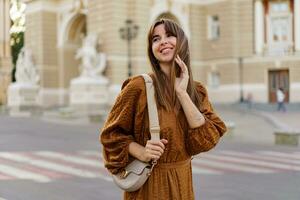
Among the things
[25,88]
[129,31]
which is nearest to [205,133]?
[129,31]

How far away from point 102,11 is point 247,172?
21466 mm

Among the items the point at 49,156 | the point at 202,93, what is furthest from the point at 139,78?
the point at 49,156

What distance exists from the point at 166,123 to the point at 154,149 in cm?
18

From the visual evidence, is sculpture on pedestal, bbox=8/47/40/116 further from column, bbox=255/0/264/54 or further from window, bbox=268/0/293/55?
window, bbox=268/0/293/55

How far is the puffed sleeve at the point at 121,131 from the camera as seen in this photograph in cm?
276

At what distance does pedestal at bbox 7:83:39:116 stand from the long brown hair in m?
30.3

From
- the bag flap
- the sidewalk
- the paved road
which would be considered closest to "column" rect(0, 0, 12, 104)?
the sidewalk

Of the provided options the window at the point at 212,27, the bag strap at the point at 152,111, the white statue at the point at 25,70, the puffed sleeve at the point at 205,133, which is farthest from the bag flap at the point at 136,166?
the white statue at the point at 25,70

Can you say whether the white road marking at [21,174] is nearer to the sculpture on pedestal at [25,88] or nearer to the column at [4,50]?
the sculpture on pedestal at [25,88]

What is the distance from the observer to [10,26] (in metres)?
47.3

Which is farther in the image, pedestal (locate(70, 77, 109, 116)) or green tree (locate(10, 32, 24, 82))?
green tree (locate(10, 32, 24, 82))

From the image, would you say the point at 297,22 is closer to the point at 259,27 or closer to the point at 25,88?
the point at 259,27

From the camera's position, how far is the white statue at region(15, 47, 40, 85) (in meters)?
33.6

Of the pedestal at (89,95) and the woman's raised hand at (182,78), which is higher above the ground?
the woman's raised hand at (182,78)
